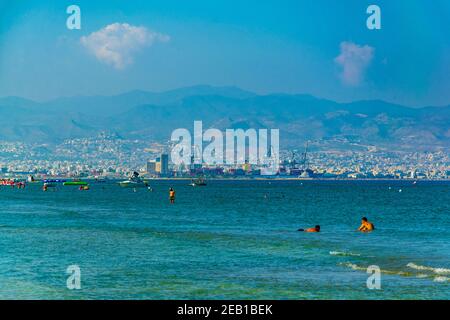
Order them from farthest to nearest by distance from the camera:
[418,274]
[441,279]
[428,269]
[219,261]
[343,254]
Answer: [343,254], [219,261], [428,269], [418,274], [441,279]

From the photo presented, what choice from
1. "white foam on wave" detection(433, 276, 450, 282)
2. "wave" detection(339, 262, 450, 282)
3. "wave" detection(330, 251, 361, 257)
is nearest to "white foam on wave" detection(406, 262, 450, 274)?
"wave" detection(339, 262, 450, 282)

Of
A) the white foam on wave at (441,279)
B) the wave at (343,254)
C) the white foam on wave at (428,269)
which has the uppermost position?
the wave at (343,254)

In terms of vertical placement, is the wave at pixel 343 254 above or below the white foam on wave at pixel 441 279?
above

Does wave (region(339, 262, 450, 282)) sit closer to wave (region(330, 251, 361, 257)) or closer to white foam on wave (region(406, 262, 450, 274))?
white foam on wave (region(406, 262, 450, 274))

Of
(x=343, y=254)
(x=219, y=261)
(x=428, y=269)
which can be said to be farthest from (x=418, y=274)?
(x=219, y=261)

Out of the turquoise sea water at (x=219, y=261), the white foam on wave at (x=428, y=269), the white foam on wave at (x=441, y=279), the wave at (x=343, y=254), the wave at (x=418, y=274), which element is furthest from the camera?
the wave at (x=343, y=254)

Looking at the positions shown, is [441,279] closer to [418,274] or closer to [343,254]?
[418,274]

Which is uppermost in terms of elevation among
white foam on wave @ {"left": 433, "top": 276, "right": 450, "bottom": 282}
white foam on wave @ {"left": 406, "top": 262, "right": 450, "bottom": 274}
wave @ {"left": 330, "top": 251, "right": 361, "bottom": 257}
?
wave @ {"left": 330, "top": 251, "right": 361, "bottom": 257}

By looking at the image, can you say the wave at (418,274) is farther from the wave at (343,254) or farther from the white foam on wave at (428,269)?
the wave at (343,254)

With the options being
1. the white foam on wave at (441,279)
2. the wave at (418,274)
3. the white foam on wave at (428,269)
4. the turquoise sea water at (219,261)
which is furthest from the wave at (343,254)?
the white foam on wave at (441,279)

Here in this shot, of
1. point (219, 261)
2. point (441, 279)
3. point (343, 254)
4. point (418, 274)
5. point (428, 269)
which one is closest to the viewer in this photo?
point (441, 279)

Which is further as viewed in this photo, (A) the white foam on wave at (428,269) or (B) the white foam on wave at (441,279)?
(A) the white foam on wave at (428,269)

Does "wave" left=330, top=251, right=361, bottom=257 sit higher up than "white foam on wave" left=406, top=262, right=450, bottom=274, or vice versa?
"wave" left=330, top=251, right=361, bottom=257

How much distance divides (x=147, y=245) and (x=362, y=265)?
14798 millimetres
